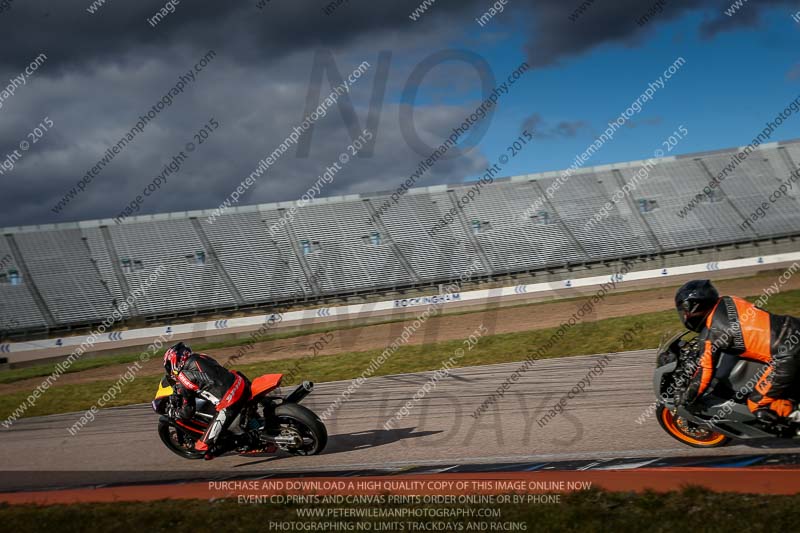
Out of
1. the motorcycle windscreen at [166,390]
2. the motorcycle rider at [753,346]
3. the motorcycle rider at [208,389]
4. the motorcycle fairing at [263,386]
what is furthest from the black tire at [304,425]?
the motorcycle rider at [753,346]

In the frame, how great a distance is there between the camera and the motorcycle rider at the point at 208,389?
7.99 meters

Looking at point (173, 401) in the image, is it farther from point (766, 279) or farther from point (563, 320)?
point (766, 279)

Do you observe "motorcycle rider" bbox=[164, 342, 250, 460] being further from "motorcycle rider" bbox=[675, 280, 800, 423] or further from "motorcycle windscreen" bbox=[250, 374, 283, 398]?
"motorcycle rider" bbox=[675, 280, 800, 423]

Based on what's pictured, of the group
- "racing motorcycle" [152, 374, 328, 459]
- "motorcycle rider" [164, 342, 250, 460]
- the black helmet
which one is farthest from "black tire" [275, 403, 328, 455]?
the black helmet

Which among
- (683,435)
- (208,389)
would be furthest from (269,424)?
(683,435)

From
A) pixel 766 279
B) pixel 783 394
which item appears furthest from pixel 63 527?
pixel 766 279

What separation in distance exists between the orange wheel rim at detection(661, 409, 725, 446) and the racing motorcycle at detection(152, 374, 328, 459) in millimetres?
3836

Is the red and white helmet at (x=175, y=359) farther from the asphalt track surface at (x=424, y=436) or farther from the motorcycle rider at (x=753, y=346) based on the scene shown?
the motorcycle rider at (x=753, y=346)

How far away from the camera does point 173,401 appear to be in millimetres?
8508

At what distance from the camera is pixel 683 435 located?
7086 mm

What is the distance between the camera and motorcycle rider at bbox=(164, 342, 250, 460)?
7.99 metres

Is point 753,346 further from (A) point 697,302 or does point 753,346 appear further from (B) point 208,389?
(B) point 208,389

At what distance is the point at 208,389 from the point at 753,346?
5911 mm

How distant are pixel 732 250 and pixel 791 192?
8821 mm
